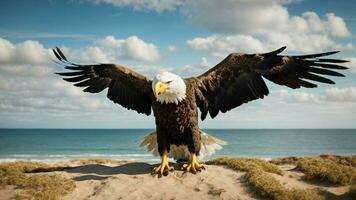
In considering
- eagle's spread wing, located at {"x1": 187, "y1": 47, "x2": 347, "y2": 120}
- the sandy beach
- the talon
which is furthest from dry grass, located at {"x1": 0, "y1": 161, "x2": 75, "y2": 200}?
eagle's spread wing, located at {"x1": 187, "y1": 47, "x2": 347, "y2": 120}

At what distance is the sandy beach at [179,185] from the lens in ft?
Result: 23.1

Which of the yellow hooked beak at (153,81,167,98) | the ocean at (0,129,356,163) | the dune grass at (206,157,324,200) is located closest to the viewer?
the yellow hooked beak at (153,81,167,98)

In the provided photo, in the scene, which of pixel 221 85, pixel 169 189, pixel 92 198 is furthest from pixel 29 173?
pixel 221 85

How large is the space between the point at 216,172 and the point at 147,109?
2154mm

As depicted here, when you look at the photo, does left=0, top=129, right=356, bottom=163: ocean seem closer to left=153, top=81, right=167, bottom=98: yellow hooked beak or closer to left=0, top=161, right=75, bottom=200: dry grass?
left=0, top=161, right=75, bottom=200: dry grass

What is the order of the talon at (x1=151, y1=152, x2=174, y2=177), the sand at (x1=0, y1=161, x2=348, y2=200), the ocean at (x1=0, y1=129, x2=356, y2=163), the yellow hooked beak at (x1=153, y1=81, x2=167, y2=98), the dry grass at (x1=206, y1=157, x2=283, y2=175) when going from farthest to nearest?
1. the ocean at (x1=0, y1=129, x2=356, y2=163)
2. the dry grass at (x1=206, y1=157, x2=283, y2=175)
3. the talon at (x1=151, y1=152, x2=174, y2=177)
4. the sand at (x1=0, y1=161, x2=348, y2=200)
5. the yellow hooked beak at (x1=153, y1=81, x2=167, y2=98)

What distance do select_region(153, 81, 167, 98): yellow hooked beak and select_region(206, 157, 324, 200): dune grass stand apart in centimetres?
262

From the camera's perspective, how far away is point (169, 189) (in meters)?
7.15

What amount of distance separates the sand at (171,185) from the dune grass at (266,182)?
157mm

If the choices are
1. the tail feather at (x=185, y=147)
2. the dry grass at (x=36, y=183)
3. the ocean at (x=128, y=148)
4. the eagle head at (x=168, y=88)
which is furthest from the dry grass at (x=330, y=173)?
the ocean at (x=128, y=148)

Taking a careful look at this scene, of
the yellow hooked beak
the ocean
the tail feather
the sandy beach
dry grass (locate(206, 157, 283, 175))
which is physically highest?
the yellow hooked beak

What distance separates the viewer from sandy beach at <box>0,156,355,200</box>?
7039 millimetres

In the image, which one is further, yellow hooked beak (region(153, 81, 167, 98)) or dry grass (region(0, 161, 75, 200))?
dry grass (region(0, 161, 75, 200))

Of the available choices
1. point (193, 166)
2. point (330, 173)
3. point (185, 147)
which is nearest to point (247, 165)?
point (193, 166)
